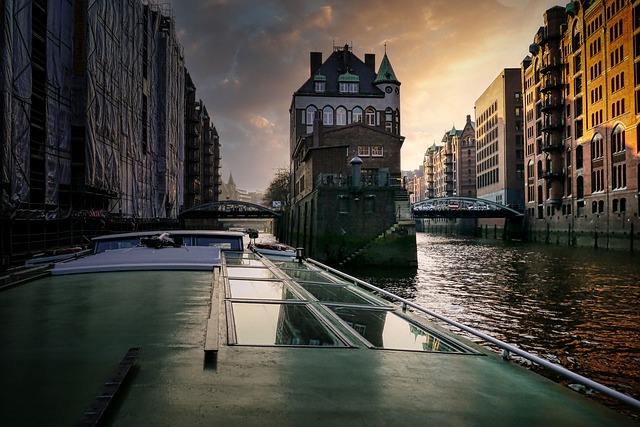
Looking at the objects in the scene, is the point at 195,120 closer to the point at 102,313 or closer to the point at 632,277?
the point at 632,277

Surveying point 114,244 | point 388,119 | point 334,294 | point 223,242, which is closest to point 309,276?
point 334,294

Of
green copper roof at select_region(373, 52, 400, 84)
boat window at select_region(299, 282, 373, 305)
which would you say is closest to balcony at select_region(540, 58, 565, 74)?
green copper roof at select_region(373, 52, 400, 84)

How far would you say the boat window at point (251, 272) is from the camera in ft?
32.1

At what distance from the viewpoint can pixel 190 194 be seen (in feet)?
250

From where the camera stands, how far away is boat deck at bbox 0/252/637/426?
10.2ft

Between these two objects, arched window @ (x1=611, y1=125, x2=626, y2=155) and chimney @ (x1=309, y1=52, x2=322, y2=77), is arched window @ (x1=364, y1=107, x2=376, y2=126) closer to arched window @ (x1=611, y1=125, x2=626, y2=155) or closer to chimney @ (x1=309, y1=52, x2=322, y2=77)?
chimney @ (x1=309, y1=52, x2=322, y2=77)

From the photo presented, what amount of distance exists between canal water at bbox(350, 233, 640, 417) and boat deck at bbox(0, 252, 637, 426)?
709 cm

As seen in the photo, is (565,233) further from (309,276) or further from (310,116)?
(309,276)

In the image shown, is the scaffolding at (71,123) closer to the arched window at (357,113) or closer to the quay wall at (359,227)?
the quay wall at (359,227)

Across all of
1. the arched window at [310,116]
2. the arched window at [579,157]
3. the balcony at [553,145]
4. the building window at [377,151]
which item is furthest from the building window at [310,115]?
the arched window at [579,157]

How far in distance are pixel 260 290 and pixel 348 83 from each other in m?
67.1

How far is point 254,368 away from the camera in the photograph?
3957mm

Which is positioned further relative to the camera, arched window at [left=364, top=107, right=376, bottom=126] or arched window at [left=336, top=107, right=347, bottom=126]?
arched window at [left=364, top=107, right=376, bottom=126]

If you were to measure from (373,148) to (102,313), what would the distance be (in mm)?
47135
